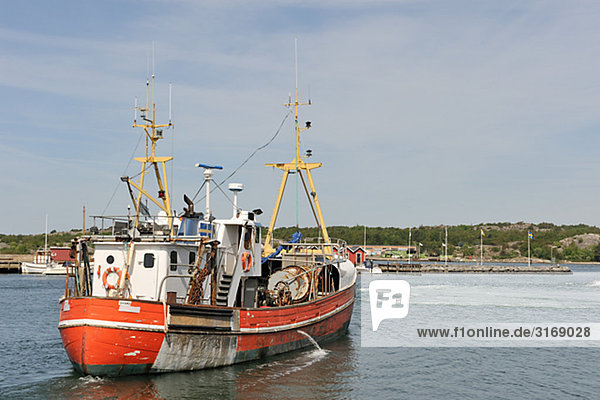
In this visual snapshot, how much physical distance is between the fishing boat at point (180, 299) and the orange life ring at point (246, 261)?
1.6 inches

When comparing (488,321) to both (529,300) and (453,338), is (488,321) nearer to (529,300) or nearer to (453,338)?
(453,338)

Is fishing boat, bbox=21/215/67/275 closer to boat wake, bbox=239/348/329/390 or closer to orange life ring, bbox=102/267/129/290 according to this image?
boat wake, bbox=239/348/329/390

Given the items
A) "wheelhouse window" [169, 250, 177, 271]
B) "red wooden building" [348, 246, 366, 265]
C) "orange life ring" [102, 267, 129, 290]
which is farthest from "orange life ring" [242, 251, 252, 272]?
"red wooden building" [348, 246, 366, 265]

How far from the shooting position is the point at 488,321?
3712cm

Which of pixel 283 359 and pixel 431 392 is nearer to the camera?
pixel 431 392

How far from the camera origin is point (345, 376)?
21.4 metres

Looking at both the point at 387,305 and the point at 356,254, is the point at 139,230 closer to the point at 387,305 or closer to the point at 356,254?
the point at 387,305

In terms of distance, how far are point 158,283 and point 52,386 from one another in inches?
171

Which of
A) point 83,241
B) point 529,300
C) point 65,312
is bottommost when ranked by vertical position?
point 529,300

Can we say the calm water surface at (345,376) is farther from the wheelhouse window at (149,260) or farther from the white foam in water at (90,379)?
the wheelhouse window at (149,260)

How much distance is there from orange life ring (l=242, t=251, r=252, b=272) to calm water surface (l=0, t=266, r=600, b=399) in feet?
11.5

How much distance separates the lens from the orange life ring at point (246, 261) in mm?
22872

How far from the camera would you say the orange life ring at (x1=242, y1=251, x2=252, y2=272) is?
22.9 m

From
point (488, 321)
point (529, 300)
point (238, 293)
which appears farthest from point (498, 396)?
point (529, 300)
